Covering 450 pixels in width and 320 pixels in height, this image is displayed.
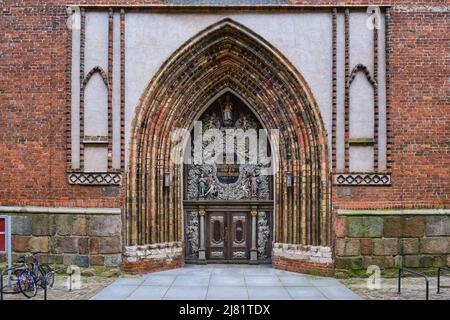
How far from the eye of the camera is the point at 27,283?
25.5ft

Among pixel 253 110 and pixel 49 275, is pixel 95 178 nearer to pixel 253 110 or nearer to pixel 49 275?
pixel 49 275

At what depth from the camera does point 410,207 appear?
923cm

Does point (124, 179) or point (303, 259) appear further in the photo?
point (303, 259)

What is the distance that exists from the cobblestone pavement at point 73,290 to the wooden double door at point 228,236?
250 centimetres

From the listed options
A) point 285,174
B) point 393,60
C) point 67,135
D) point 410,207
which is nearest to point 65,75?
point 67,135

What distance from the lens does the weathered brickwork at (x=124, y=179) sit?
30.2 ft

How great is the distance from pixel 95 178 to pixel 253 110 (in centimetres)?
389

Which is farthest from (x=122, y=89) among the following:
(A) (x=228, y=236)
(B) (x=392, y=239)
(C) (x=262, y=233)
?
(B) (x=392, y=239)

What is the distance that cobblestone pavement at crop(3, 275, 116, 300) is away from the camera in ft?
25.1

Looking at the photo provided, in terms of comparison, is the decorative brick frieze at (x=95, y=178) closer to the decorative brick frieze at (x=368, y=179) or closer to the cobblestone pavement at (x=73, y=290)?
the cobblestone pavement at (x=73, y=290)

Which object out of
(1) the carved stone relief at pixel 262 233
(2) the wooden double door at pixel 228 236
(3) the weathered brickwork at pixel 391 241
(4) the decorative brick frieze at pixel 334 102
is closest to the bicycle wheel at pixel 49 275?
(2) the wooden double door at pixel 228 236

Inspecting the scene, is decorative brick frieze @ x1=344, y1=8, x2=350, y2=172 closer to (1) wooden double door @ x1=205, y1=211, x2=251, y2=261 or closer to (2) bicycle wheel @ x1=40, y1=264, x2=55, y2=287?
(1) wooden double door @ x1=205, y1=211, x2=251, y2=261

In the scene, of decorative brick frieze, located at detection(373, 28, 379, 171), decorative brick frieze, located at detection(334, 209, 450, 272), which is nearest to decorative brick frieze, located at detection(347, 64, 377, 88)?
decorative brick frieze, located at detection(373, 28, 379, 171)

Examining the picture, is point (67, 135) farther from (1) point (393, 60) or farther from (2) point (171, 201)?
(1) point (393, 60)
